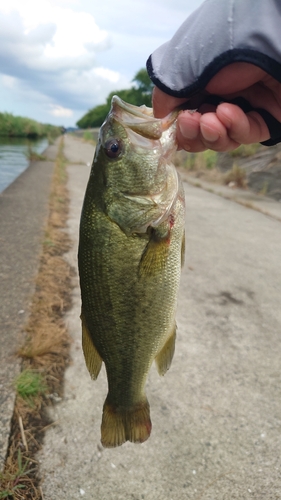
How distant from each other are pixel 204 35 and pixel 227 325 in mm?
2926

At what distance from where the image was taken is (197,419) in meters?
2.69

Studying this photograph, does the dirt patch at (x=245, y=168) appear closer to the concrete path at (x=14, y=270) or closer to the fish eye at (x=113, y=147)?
the concrete path at (x=14, y=270)

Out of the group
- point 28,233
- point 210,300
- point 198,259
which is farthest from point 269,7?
point 28,233

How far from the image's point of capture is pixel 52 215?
674cm

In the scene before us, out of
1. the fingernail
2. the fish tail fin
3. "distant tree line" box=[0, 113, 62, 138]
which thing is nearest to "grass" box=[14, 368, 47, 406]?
the fish tail fin

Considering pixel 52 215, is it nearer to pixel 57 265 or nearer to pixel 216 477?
pixel 57 265

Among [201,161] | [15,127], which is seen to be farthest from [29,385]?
[15,127]

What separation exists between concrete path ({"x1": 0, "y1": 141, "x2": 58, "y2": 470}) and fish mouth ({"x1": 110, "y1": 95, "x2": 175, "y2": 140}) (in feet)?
6.15

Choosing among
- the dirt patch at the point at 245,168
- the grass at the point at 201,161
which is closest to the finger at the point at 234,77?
the dirt patch at the point at 245,168

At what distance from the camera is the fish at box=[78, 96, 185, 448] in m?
1.58

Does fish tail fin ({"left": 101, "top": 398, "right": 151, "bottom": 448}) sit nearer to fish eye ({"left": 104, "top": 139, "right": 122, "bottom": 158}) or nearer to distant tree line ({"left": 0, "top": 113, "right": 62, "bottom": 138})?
fish eye ({"left": 104, "top": 139, "right": 122, "bottom": 158})

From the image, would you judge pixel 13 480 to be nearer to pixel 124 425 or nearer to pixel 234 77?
pixel 124 425

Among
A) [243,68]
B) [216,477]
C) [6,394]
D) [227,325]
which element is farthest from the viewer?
[227,325]

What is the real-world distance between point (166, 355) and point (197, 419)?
115 centimetres
